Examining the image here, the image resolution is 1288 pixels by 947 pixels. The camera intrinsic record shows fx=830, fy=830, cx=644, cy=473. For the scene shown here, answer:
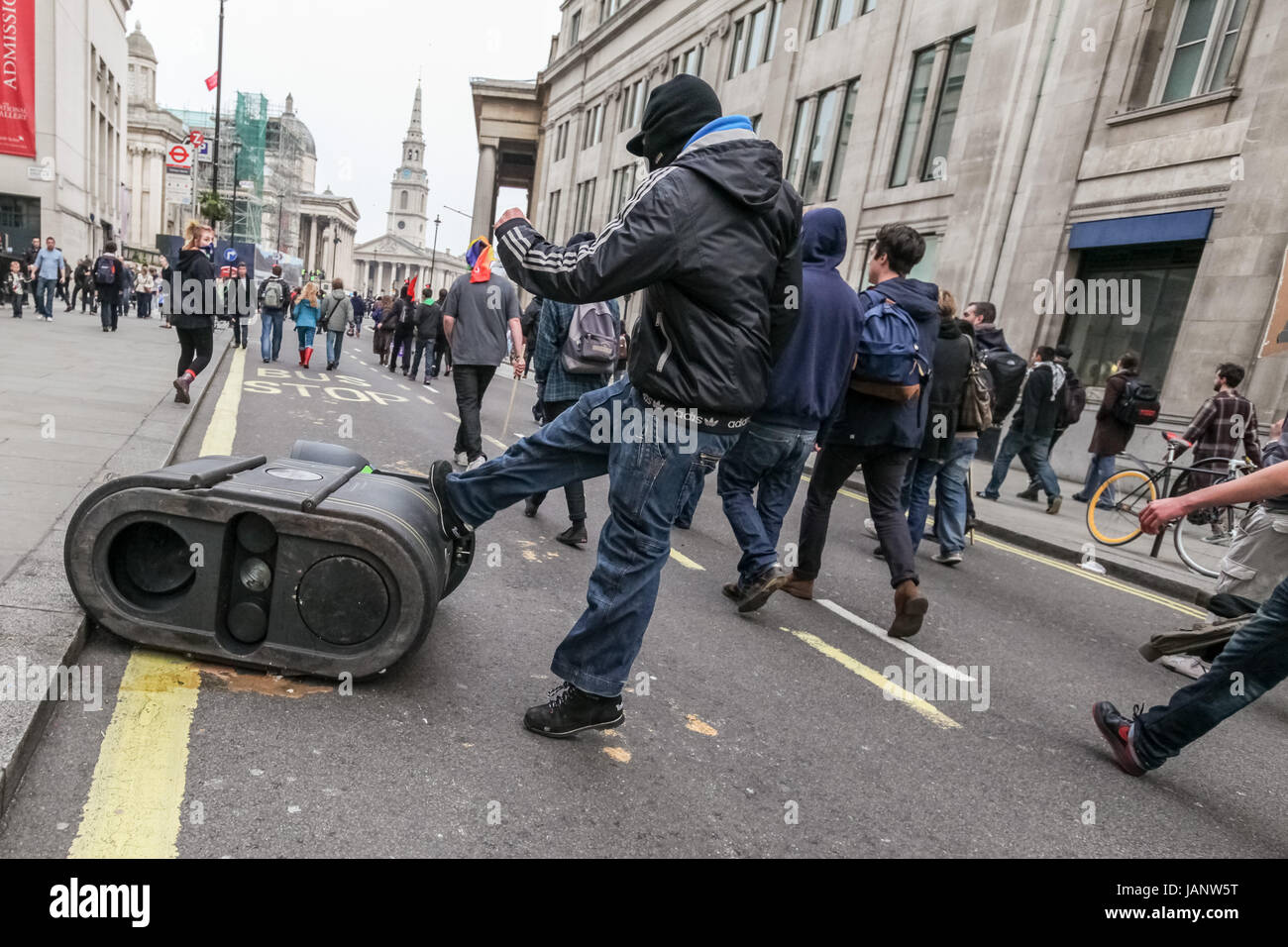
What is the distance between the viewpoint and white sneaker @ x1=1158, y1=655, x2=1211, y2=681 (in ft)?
14.9

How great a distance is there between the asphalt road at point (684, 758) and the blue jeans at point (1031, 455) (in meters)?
5.49

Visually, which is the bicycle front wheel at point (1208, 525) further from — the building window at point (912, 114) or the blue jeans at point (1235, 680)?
the building window at point (912, 114)

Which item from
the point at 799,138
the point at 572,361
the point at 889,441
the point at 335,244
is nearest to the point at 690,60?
the point at 799,138

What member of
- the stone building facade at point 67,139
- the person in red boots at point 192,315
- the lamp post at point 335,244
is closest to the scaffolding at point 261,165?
the lamp post at point 335,244

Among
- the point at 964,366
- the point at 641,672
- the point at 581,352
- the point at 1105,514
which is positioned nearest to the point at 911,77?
the point at 1105,514

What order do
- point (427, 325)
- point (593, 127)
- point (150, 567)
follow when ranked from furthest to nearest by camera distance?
point (593, 127) < point (427, 325) < point (150, 567)

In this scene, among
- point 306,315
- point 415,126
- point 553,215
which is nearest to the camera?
point 306,315

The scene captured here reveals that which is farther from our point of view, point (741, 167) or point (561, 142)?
point (561, 142)

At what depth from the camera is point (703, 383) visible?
2.54 metres

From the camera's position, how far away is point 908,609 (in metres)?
4.28

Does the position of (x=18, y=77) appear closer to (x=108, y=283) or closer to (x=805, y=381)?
(x=108, y=283)

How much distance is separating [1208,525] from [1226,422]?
1096 millimetres

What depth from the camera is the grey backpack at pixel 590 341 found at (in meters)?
5.30

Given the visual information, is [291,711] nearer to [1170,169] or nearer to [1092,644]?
[1092,644]
